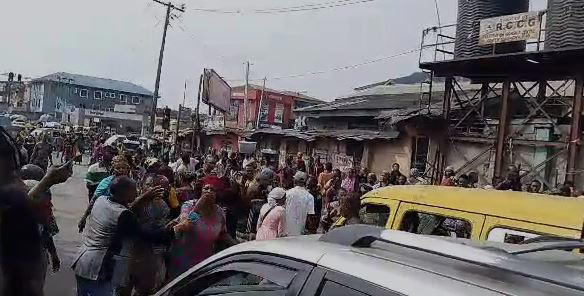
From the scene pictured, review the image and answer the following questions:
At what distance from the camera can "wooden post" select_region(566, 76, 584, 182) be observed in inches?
529

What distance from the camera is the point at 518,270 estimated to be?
5.49 ft

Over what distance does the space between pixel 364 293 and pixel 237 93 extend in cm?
5952

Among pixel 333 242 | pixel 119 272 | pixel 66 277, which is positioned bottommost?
pixel 66 277

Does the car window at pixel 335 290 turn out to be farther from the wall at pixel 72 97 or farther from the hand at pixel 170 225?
the wall at pixel 72 97

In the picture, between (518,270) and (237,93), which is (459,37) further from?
(237,93)

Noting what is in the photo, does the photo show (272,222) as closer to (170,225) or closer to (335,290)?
(170,225)

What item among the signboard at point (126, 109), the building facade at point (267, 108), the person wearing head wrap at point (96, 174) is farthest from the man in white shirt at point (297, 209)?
the signboard at point (126, 109)

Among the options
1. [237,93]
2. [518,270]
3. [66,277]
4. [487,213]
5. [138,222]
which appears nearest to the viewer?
[518,270]

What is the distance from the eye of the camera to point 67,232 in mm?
10789

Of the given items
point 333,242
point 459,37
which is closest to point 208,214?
point 333,242

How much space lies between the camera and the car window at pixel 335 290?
177 centimetres

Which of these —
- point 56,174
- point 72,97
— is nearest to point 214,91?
point 56,174

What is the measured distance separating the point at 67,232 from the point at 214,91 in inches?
895

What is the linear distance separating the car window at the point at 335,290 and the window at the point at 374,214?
3033mm
